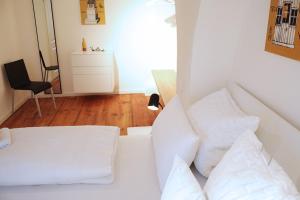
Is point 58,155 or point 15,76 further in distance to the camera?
point 15,76

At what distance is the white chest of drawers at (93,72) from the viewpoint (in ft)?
14.5

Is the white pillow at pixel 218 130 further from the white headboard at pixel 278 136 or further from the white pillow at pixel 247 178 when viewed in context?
the white pillow at pixel 247 178

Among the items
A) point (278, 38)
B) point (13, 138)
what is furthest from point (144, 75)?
point (278, 38)

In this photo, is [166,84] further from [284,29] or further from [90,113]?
[284,29]

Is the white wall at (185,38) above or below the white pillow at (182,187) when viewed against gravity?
above

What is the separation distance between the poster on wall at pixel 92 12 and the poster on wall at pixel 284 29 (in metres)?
3.52

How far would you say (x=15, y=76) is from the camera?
3967 millimetres

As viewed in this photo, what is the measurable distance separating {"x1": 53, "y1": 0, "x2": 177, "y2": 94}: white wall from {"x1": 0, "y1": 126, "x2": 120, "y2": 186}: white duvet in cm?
300

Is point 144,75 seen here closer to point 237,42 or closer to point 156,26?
point 156,26

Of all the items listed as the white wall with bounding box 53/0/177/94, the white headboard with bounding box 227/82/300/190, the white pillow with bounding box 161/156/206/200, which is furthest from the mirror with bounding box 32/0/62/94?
the white pillow with bounding box 161/156/206/200

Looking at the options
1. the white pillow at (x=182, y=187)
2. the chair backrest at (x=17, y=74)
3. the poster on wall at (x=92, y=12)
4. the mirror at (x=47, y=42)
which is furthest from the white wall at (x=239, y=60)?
the mirror at (x=47, y=42)

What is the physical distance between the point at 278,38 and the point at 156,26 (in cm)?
347

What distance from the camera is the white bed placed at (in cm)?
110

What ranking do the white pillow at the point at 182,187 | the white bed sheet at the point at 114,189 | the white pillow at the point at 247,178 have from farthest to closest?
1. the white bed sheet at the point at 114,189
2. the white pillow at the point at 182,187
3. the white pillow at the point at 247,178
